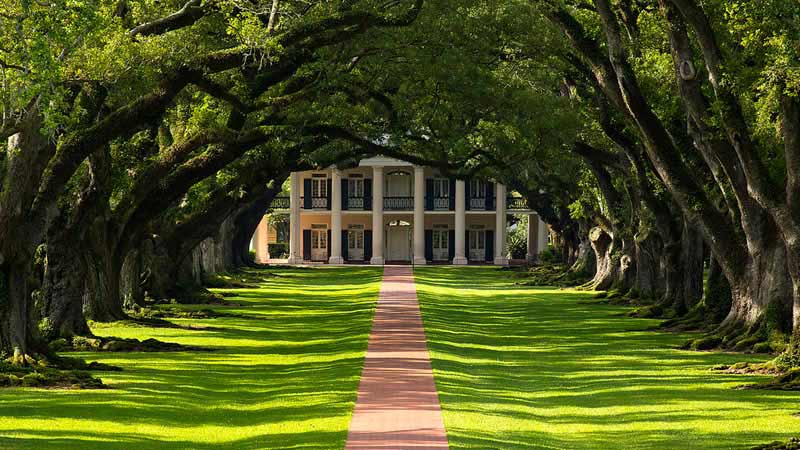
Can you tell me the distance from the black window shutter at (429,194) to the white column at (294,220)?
28.2 ft

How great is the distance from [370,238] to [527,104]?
193 ft

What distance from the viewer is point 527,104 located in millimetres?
35125

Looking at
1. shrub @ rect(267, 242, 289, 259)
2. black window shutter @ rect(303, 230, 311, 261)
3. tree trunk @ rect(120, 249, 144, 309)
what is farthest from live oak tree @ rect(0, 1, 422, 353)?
shrub @ rect(267, 242, 289, 259)

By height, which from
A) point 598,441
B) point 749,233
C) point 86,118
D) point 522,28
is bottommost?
point 598,441

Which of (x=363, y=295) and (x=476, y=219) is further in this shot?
(x=476, y=219)

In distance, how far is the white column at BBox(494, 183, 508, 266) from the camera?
A: 89625 mm

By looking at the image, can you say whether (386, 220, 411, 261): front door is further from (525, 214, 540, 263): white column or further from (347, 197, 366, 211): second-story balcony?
(525, 214, 540, 263): white column

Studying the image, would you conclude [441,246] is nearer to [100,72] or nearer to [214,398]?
[214,398]

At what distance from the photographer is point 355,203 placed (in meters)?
92.9

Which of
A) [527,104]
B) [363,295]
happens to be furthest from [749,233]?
[363,295]

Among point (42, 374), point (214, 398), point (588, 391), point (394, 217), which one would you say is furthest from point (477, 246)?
point (214, 398)

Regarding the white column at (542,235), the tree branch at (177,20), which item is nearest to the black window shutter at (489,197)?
the white column at (542,235)

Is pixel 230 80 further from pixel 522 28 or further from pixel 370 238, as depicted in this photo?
pixel 370 238

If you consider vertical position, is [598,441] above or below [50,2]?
below
